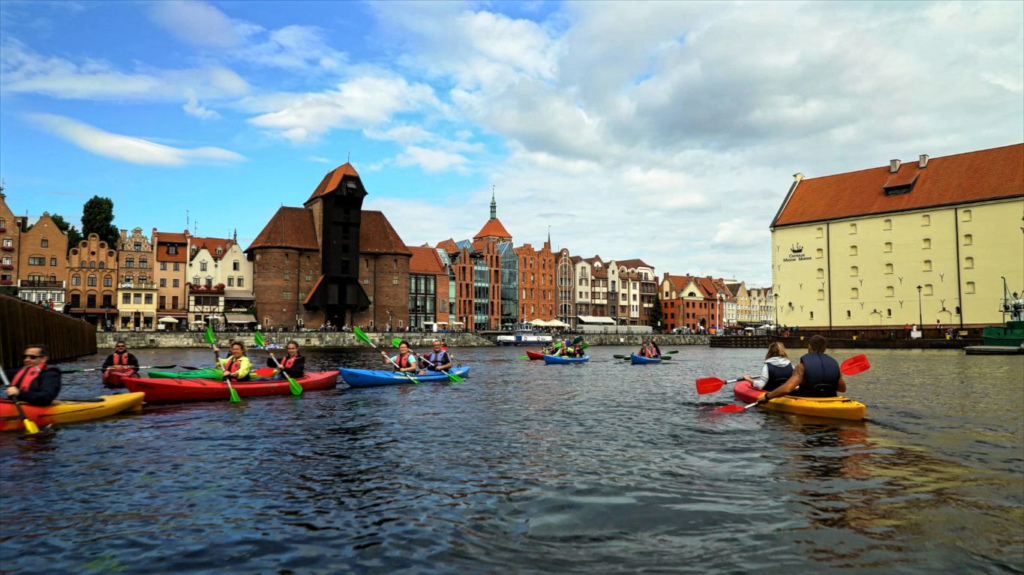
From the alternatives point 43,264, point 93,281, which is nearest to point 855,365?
point 93,281

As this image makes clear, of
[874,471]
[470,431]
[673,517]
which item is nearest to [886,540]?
[673,517]

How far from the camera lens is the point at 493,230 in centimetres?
12312

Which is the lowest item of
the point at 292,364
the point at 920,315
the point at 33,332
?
the point at 292,364

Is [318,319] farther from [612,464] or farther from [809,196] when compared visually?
[612,464]

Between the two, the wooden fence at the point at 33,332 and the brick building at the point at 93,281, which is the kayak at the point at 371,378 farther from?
the brick building at the point at 93,281

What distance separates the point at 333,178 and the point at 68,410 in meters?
74.0

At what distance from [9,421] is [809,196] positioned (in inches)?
3278

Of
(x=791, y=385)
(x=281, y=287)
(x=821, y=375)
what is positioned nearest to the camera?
(x=821, y=375)

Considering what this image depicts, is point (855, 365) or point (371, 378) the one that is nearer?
point (855, 365)

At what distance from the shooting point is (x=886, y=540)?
23.5 ft

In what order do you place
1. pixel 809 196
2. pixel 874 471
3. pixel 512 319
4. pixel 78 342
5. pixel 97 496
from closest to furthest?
pixel 97 496 < pixel 874 471 < pixel 78 342 < pixel 809 196 < pixel 512 319

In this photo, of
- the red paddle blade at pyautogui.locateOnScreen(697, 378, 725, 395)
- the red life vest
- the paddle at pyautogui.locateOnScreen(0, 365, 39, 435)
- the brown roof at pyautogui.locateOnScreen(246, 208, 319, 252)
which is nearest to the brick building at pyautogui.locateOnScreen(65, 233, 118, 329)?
the brown roof at pyautogui.locateOnScreen(246, 208, 319, 252)

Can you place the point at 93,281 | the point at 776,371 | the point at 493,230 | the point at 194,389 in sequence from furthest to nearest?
the point at 493,230 < the point at 93,281 < the point at 194,389 < the point at 776,371

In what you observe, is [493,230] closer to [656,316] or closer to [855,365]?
[656,316]
